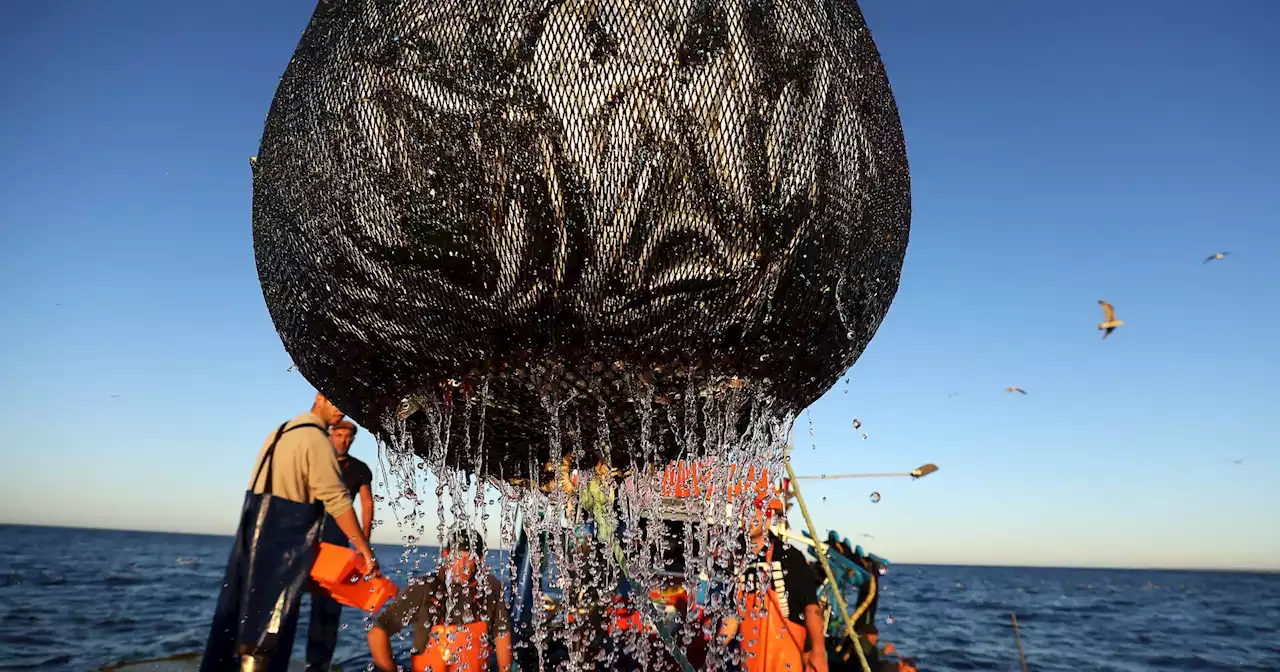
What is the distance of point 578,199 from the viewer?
1.32 meters

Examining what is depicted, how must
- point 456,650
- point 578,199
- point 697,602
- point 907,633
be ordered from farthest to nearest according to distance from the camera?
point 907,633, point 697,602, point 456,650, point 578,199

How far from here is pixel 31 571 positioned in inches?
1105

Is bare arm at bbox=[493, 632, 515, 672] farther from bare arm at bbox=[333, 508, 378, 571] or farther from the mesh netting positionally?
the mesh netting

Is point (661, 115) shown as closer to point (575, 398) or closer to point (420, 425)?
point (575, 398)

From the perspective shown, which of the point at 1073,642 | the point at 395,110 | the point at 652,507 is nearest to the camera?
the point at 395,110

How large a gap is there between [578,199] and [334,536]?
5.73m

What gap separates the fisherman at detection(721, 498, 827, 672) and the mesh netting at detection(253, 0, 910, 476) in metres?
4.39

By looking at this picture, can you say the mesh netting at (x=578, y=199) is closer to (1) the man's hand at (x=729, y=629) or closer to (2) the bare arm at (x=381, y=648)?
(2) the bare arm at (x=381, y=648)

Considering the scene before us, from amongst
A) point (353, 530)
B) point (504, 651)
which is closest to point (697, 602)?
point (504, 651)

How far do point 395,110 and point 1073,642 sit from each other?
2455 cm

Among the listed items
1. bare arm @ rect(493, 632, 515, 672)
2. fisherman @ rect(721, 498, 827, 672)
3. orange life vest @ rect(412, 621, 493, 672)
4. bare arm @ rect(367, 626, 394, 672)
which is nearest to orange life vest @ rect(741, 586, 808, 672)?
fisherman @ rect(721, 498, 827, 672)

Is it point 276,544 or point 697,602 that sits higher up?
point 276,544

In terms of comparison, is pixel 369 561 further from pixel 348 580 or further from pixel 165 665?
pixel 165 665

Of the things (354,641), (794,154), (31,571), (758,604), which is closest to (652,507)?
(794,154)
